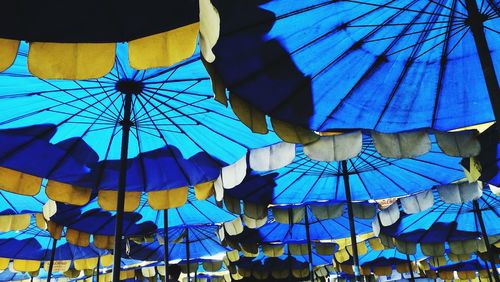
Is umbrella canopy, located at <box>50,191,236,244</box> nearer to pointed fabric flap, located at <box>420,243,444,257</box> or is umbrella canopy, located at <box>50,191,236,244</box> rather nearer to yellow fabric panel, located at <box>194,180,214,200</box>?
yellow fabric panel, located at <box>194,180,214,200</box>

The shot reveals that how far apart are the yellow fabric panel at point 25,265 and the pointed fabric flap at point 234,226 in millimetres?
7310

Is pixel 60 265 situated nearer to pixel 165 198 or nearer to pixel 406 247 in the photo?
pixel 165 198

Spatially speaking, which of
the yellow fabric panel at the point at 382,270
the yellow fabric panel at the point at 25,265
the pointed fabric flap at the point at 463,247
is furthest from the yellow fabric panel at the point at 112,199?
the yellow fabric panel at the point at 382,270

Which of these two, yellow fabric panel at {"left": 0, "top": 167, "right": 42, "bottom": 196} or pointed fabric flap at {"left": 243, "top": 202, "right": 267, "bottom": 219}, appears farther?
pointed fabric flap at {"left": 243, "top": 202, "right": 267, "bottom": 219}

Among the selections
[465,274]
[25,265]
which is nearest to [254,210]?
[25,265]

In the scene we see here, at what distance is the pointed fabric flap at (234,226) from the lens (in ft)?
32.4

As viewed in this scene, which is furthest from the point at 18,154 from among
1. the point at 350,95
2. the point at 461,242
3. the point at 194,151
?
the point at 461,242

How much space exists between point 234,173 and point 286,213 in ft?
11.9

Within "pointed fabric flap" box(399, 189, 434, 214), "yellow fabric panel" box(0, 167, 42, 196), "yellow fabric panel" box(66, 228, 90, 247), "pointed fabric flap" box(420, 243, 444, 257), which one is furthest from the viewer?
"pointed fabric flap" box(420, 243, 444, 257)

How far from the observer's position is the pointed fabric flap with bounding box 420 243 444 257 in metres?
11.9

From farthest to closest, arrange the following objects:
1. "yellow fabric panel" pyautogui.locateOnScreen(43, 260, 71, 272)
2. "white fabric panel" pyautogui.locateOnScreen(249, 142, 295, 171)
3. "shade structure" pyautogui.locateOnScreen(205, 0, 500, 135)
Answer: "yellow fabric panel" pyautogui.locateOnScreen(43, 260, 71, 272) → "white fabric panel" pyautogui.locateOnScreen(249, 142, 295, 171) → "shade structure" pyautogui.locateOnScreen(205, 0, 500, 135)

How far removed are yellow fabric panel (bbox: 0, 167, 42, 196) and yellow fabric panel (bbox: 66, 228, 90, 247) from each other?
317cm

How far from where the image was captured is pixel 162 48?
153 inches

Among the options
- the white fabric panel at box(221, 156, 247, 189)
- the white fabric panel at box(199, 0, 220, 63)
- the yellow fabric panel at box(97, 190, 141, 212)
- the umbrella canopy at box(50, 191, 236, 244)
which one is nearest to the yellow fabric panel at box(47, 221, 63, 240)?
the umbrella canopy at box(50, 191, 236, 244)
